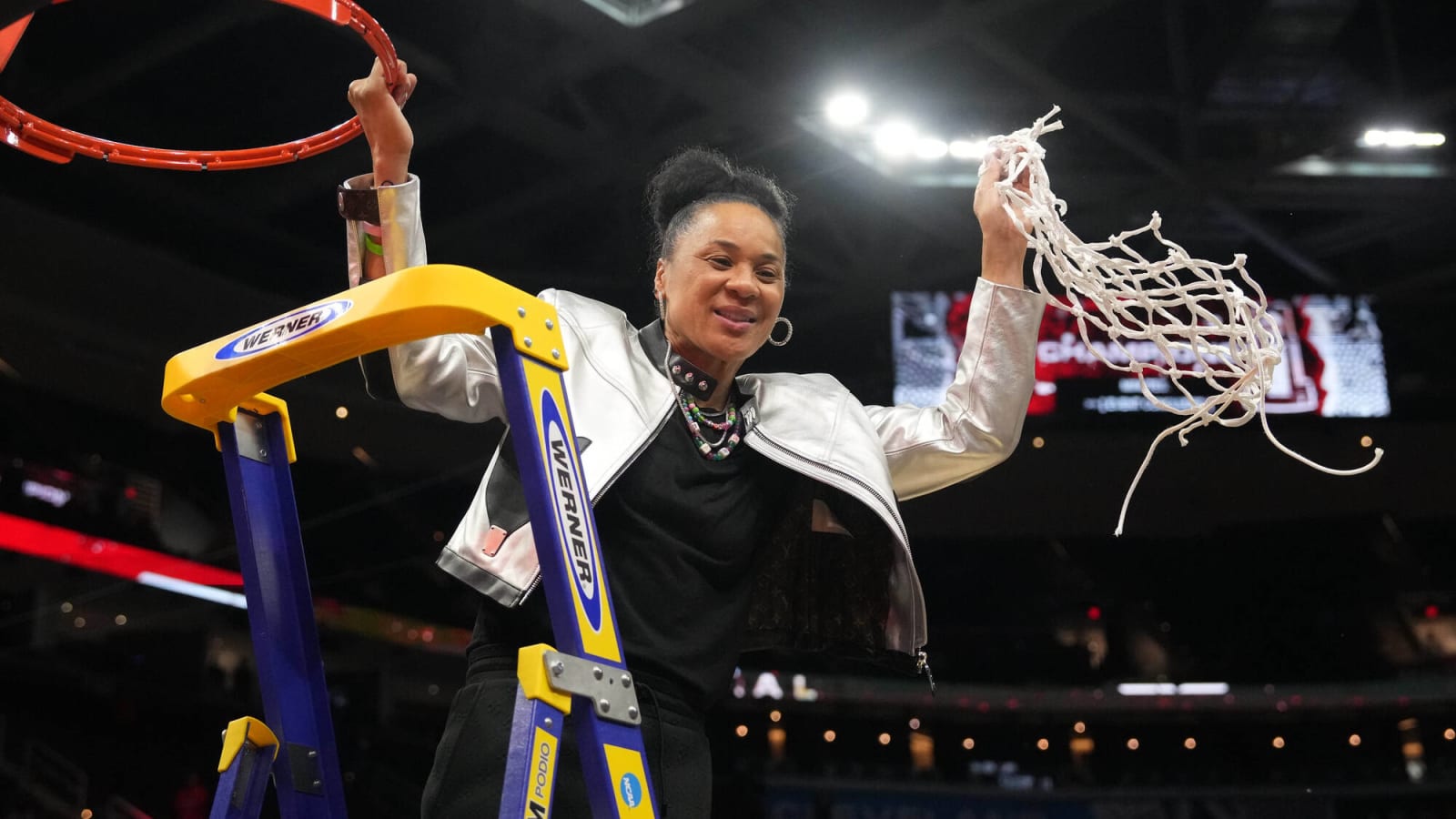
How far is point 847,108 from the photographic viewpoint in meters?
5.72

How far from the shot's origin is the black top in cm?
159

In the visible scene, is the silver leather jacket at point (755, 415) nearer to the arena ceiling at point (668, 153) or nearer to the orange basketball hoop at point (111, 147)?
the orange basketball hoop at point (111, 147)

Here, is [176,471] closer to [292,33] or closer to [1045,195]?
[292,33]

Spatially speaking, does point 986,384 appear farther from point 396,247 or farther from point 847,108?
point 847,108

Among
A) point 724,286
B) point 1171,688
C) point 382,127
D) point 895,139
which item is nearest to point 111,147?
point 382,127

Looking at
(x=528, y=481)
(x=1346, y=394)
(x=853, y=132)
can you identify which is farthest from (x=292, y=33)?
(x=1346, y=394)

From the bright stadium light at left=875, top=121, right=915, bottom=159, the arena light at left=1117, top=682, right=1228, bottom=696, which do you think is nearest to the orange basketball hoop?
the bright stadium light at left=875, top=121, right=915, bottom=159

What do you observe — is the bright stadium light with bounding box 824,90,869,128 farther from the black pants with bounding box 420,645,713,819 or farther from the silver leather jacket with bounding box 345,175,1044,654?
the black pants with bounding box 420,645,713,819

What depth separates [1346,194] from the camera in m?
6.68

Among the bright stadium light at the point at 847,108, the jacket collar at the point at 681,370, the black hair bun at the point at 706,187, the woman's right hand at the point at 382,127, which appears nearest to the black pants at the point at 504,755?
the jacket collar at the point at 681,370

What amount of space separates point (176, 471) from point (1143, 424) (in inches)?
194

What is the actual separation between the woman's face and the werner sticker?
531 mm

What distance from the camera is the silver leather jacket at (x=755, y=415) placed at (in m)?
1.59

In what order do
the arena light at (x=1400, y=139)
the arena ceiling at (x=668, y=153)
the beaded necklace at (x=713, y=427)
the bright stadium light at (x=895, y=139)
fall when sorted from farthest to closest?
the arena light at (x=1400, y=139) → the bright stadium light at (x=895, y=139) → the arena ceiling at (x=668, y=153) → the beaded necklace at (x=713, y=427)
